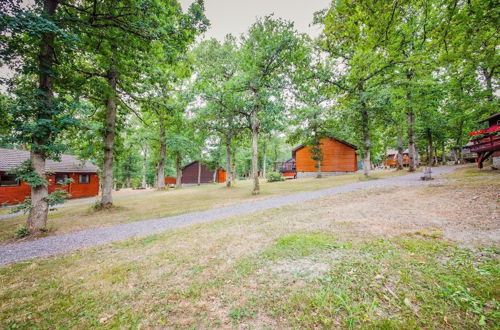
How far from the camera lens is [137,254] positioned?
450 cm

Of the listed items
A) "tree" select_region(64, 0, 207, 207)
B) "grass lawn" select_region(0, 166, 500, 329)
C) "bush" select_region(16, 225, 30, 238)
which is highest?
"tree" select_region(64, 0, 207, 207)

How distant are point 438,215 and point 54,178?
30437mm

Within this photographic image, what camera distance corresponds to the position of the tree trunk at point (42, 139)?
6.46 metres

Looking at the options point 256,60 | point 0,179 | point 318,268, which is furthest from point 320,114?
point 0,179

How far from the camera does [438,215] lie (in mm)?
5336

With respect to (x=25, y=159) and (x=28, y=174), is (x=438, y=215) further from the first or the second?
(x=25, y=159)

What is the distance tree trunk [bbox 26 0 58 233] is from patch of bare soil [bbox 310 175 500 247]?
34.2 feet

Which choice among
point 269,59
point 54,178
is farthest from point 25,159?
point 269,59

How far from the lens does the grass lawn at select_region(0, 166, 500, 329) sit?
219 centimetres

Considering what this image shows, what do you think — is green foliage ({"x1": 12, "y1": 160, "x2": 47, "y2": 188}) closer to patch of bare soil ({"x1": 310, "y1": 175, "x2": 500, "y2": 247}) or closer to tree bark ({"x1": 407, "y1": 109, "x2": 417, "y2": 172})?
patch of bare soil ({"x1": 310, "y1": 175, "x2": 500, "y2": 247})

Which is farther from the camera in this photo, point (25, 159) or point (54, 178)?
point (54, 178)

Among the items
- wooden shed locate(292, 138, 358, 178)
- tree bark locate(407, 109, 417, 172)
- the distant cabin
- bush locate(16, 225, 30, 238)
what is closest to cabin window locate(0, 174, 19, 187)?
bush locate(16, 225, 30, 238)

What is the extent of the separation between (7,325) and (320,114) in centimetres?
2573

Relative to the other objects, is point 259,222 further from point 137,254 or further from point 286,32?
point 286,32
